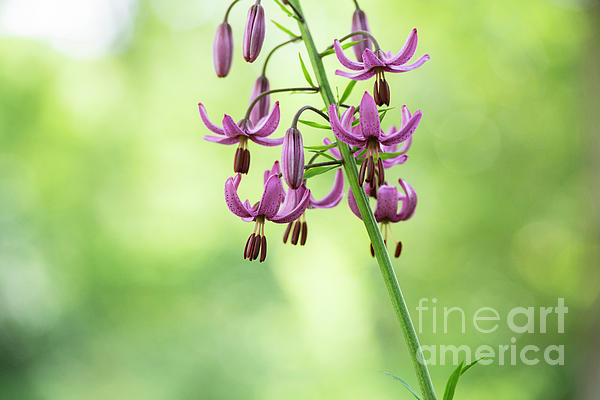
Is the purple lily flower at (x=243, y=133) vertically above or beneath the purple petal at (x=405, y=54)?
beneath

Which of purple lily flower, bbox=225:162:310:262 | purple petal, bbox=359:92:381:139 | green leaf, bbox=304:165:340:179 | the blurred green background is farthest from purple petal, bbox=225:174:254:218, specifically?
the blurred green background

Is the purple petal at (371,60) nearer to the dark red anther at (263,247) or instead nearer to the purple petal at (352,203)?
the purple petal at (352,203)

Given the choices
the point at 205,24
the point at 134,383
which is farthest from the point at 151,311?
the point at 205,24
